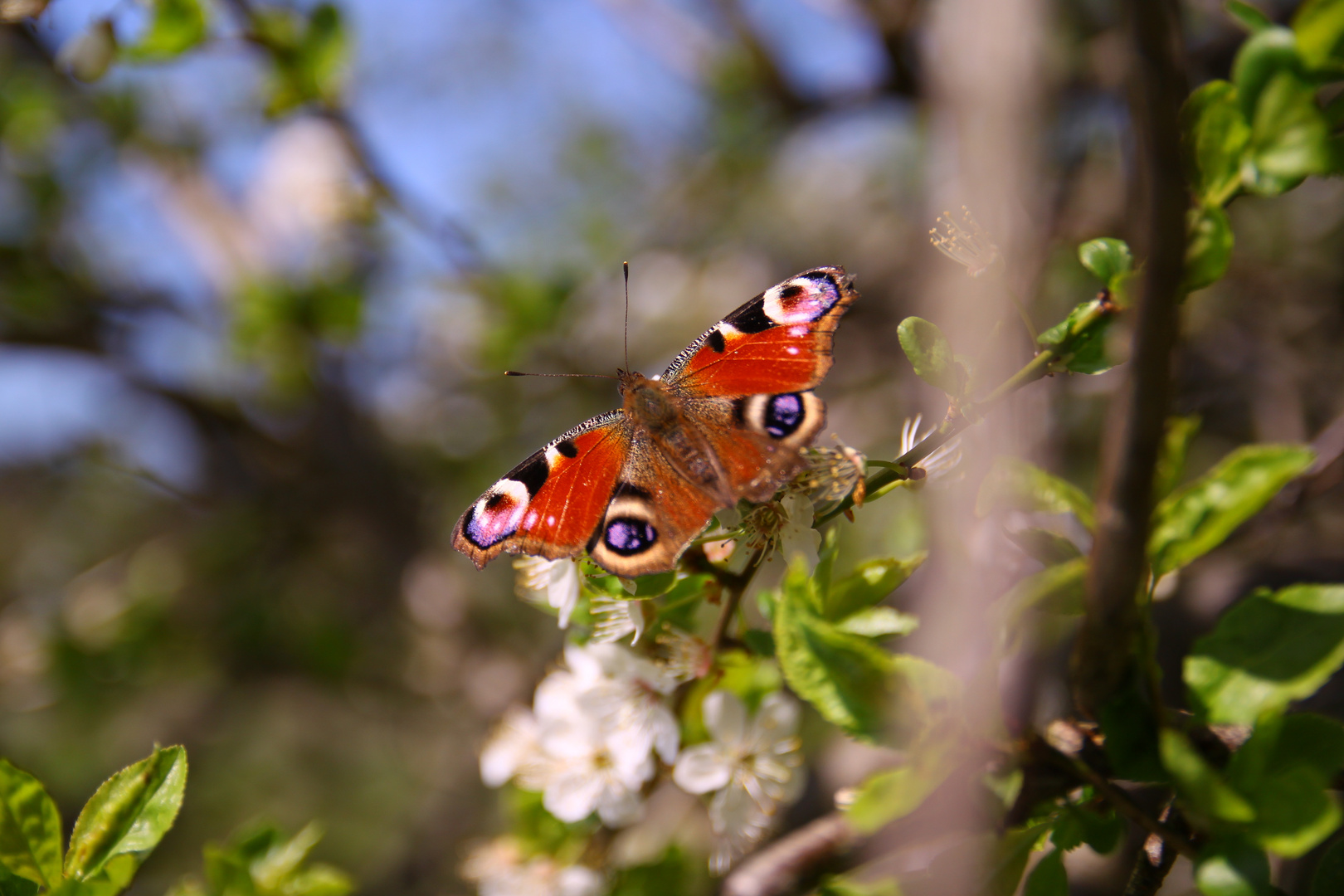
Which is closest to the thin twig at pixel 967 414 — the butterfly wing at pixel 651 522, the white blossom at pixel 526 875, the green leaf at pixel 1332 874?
the butterfly wing at pixel 651 522

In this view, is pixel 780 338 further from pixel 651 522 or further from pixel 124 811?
pixel 124 811

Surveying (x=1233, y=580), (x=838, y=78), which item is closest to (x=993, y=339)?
(x=1233, y=580)

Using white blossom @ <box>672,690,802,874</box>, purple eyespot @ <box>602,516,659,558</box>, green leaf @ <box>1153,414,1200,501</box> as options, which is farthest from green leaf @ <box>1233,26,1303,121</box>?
white blossom @ <box>672,690,802,874</box>

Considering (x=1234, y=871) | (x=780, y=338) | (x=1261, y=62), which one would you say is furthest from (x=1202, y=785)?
(x=780, y=338)

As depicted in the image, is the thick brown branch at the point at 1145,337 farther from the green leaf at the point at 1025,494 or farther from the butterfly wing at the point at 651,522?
the butterfly wing at the point at 651,522

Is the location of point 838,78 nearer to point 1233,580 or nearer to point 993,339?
point 1233,580

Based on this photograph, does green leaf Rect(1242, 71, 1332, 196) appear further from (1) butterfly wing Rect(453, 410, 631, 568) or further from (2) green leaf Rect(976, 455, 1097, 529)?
(1) butterfly wing Rect(453, 410, 631, 568)
